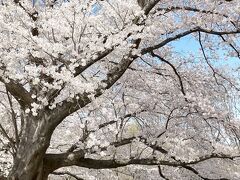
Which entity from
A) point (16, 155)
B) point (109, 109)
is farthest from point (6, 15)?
point (109, 109)

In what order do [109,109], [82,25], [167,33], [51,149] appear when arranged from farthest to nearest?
[51,149]
[109,109]
[167,33]
[82,25]

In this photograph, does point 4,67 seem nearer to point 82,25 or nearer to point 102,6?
point 82,25

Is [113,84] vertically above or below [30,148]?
above

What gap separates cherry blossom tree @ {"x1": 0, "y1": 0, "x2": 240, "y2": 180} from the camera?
19.2 feet

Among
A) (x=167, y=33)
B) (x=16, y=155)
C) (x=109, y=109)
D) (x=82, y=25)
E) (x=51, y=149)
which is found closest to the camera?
(x=82, y=25)

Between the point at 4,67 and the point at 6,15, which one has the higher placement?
the point at 6,15

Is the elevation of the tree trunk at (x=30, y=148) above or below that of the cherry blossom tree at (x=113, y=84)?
below

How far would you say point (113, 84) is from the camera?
8.10m

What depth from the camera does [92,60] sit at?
6250 mm

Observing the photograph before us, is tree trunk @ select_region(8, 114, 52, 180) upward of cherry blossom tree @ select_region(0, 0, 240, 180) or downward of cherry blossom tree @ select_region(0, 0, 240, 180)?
downward

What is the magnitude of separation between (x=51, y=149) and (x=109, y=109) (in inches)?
92.6

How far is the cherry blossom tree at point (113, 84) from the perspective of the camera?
586 centimetres

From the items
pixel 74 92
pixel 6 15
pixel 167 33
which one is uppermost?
pixel 167 33

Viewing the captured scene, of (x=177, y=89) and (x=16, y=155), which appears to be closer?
(x=16, y=155)
